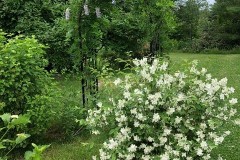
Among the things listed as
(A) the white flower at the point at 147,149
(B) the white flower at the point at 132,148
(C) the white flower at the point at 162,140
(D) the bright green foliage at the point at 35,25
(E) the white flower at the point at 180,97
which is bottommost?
(A) the white flower at the point at 147,149

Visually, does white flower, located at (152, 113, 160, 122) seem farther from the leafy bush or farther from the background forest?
the leafy bush

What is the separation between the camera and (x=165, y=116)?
4.39 metres

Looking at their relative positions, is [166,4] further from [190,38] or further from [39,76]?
[190,38]

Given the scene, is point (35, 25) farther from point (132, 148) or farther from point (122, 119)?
point (132, 148)

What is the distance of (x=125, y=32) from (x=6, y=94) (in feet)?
34.7

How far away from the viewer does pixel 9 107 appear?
5.95 metres

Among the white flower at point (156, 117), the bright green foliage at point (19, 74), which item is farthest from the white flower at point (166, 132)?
the bright green foliage at point (19, 74)

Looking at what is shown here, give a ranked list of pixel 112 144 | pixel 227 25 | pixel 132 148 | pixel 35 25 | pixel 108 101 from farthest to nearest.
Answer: pixel 227 25 → pixel 35 25 → pixel 108 101 → pixel 112 144 → pixel 132 148

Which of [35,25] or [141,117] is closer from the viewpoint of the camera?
[141,117]

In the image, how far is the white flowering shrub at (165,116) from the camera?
436cm

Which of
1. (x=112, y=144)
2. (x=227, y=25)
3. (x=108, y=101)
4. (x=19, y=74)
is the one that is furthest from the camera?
(x=227, y=25)

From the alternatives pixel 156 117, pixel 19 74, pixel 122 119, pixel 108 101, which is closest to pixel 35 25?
pixel 19 74

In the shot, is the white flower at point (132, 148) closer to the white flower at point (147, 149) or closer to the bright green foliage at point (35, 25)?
the white flower at point (147, 149)

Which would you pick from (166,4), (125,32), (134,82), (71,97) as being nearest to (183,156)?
(134,82)
